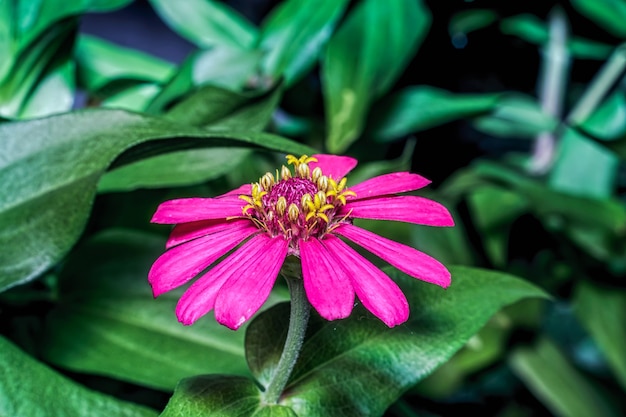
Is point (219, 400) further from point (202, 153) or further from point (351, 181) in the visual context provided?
point (351, 181)

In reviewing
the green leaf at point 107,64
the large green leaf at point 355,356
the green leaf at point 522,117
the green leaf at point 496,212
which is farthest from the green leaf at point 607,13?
the large green leaf at point 355,356

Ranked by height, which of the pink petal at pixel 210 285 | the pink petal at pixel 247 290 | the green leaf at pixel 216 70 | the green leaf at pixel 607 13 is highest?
the pink petal at pixel 247 290

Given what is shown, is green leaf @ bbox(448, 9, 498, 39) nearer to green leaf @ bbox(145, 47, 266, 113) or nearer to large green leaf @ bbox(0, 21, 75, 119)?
green leaf @ bbox(145, 47, 266, 113)

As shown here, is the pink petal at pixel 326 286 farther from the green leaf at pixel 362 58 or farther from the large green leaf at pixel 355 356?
the green leaf at pixel 362 58

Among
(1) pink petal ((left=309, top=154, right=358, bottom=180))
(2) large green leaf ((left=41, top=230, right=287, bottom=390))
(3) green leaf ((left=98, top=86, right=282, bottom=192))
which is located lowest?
(2) large green leaf ((left=41, top=230, right=287, bottom=390))

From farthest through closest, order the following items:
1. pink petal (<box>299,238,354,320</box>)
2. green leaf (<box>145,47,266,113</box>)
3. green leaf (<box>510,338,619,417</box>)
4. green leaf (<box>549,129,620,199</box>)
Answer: green leaf (<box>549,129,620,199</box>), green leaf (<box>510,338,619,417</box>), green leaf (<box>145,47,266,113</box>), pink petal (<box>299,238,354,320</box>)

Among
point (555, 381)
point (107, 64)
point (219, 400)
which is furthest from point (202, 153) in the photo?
point (555, 381)

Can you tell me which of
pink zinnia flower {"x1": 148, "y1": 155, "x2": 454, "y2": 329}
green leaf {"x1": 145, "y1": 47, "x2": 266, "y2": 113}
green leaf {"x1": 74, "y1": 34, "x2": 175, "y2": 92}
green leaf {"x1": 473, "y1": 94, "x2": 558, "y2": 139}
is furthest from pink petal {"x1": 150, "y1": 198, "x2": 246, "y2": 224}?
green leaf {"x1": 473, "y1": 94, "x2": 558, "y2": 139}
